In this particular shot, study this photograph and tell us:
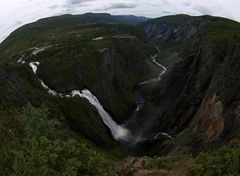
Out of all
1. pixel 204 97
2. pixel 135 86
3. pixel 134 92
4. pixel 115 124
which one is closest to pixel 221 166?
pixel 204 97

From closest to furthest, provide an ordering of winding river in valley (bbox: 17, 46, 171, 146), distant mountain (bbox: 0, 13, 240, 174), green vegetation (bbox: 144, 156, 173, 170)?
green vegetation (bbox: 144, 156, 173, 170), distant mountain (bbox: 0, 13, 240, 174), winding river in valley (bbox: 17, 46, 171, 146)

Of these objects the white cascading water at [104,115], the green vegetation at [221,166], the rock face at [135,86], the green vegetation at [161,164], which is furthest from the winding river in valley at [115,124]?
the green vegetation at [221,166]

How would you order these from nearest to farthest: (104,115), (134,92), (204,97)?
(204,97) < (104,115) < (134,92)

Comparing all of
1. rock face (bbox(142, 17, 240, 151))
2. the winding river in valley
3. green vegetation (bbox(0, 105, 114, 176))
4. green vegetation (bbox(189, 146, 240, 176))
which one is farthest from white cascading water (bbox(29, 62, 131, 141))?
green vegetation (bbox(0, 105, 114, 176))

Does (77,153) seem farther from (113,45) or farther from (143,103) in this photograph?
(113,45)

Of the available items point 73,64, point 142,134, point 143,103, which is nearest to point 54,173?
point 142,134

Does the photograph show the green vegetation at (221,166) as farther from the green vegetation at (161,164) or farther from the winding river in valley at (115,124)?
the winding river in valley at (115,124)

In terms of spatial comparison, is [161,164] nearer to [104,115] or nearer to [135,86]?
[104,115]

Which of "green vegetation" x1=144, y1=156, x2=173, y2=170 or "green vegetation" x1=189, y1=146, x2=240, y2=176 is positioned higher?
"green vegetation" x1=189, y1=146, x2=240, y2=176

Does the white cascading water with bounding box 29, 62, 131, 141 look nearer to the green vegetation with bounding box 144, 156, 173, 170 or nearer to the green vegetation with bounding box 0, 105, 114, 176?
the green vegetation with bounding box 144, 156, 173, 170

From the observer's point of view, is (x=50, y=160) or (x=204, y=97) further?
(x=204, y=97)

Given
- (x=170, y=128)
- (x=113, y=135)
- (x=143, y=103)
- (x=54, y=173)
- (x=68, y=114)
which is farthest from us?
(x=143, y=103)
